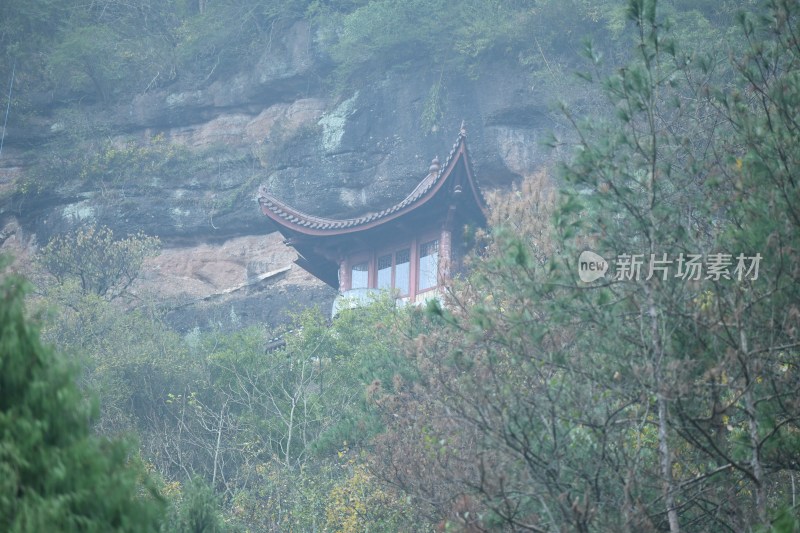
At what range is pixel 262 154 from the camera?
95.5ft

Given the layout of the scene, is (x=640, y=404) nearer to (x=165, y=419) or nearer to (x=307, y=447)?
(x=307, y=447)

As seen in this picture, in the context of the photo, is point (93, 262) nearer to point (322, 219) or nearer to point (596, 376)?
point (322, 219)

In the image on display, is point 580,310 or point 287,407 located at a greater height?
point 580,310

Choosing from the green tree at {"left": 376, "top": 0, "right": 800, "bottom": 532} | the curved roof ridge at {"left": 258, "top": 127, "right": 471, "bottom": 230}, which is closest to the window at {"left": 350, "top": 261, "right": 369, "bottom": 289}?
the curved roof ridge at {"left": 258, "top": 127, "right": 471, "bottom": 230}

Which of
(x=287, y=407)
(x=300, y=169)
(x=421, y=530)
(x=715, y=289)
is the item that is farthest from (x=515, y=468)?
(x=300, y=169)

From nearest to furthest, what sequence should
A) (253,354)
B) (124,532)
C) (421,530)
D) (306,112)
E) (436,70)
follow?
(124,532) < (421,530) < (253,354) < (436,70) < (306,112)

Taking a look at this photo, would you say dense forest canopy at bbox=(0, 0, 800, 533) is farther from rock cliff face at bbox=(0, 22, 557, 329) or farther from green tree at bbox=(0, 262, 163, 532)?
rock cliff face at bbox=(0, 22, 557, 329)

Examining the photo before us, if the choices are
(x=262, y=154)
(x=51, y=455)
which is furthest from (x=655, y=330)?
(x=262, y=154)

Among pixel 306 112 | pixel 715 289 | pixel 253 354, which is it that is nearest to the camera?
pixel 715 289

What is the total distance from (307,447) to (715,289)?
8.00 metres

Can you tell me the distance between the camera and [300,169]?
2795cm

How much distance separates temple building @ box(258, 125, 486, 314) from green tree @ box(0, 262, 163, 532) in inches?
Result: 555

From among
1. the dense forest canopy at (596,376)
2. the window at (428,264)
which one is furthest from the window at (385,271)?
the dense forest canopy at (596,376)

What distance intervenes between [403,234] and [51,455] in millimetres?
16127
